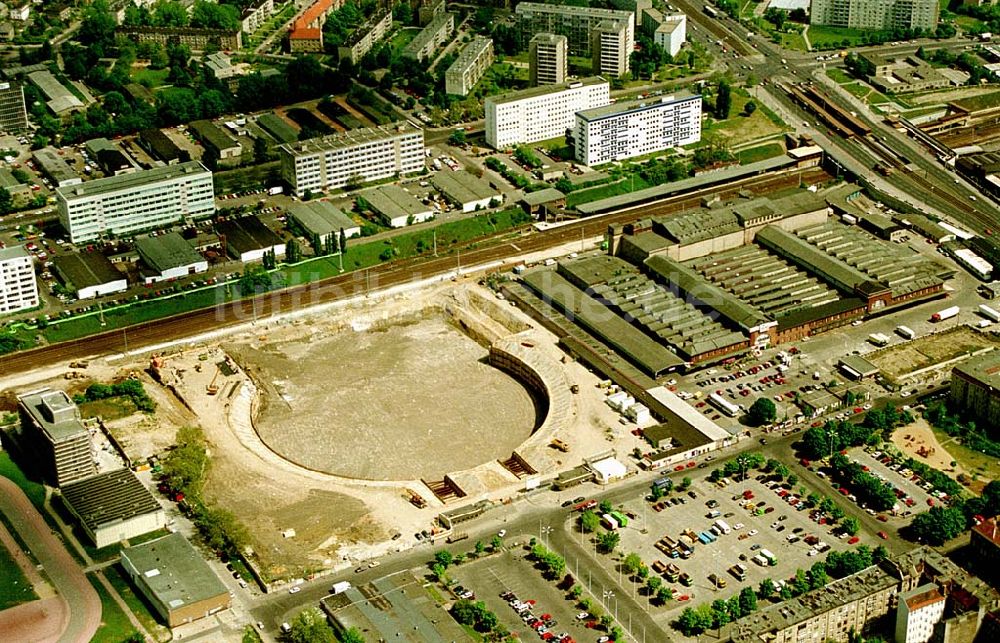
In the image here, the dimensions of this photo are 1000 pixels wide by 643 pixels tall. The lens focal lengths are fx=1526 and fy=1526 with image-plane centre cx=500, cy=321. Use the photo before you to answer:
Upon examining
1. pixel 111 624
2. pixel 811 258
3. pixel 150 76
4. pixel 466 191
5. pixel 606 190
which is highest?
pixel 150 76

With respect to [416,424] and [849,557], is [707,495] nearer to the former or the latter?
[849,557]

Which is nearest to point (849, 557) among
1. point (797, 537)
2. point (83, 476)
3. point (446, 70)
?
point (797, 537)

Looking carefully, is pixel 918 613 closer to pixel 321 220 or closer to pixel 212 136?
pixel 321 220

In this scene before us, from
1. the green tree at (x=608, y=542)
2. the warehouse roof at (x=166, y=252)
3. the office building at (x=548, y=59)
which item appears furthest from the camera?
the office building at (x=548, y=59)

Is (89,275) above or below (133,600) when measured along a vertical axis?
above

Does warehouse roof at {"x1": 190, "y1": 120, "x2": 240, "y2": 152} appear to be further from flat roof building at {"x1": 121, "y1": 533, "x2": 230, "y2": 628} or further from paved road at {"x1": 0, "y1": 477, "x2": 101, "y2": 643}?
flat roof building at {"x1": 121, "y1": 533, "x2": 230, "y2": 628}

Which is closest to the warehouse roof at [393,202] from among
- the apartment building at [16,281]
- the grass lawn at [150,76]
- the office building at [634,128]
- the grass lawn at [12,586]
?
the office building at [634,128]

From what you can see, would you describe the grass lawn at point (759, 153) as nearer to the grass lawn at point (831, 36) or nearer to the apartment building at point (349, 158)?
the grass lawn at point (831, 36)

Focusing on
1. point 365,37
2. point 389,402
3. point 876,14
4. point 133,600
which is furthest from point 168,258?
point 876,14
